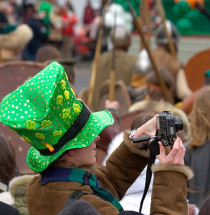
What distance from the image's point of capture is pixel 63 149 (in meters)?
2.64

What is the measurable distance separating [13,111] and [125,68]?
5890mm

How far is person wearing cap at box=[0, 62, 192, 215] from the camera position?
2.54 m

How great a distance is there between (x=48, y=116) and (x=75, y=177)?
10.5 inches

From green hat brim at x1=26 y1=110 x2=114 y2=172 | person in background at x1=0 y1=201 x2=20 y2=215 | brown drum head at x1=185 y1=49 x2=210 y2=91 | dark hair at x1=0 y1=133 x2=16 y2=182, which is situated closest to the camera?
person in background at x1=0 y1=201 x2=20 y2=215

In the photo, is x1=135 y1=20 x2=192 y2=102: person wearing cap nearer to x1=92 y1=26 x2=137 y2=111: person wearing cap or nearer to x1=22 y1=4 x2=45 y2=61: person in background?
x1=92 y1=26 x2=137 y2=111: person wearing cap

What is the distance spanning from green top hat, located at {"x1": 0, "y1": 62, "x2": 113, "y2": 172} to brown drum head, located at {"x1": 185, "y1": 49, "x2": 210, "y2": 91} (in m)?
5.21

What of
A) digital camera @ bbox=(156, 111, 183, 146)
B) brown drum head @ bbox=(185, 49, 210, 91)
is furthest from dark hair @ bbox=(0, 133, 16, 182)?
brown drum head @ bbox=(185, 49, 210, 91)

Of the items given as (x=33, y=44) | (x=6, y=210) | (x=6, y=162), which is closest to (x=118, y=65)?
(x=33, y=44)

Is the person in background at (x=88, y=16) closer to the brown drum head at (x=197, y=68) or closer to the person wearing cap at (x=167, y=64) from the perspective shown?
the person wearing cap at (x=167, y=64)

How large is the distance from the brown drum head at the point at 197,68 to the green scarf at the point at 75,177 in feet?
17.0

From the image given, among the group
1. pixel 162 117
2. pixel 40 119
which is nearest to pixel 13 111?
pixel 40 119

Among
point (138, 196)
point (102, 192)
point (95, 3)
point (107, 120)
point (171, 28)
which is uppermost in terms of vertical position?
point (107, 120)

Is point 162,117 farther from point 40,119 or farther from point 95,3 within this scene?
point 95,3

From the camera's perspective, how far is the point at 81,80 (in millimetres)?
15961
